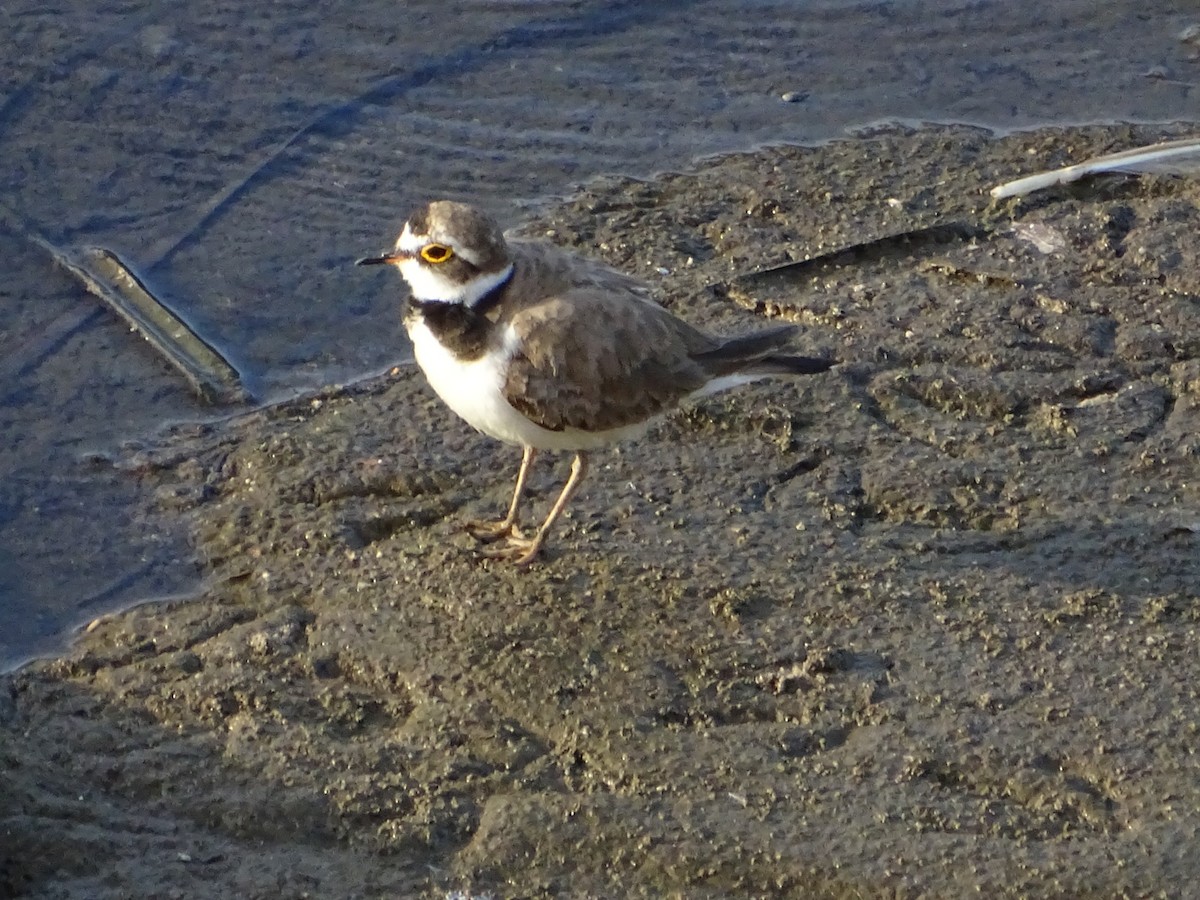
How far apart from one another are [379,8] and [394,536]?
3.65 metres

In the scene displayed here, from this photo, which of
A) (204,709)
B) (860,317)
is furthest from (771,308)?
(204,709)

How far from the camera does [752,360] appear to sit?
4996 mm

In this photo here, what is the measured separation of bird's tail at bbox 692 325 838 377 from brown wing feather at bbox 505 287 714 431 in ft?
0.14

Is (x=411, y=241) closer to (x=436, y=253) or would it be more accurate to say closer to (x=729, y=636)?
(x=436, y=253)

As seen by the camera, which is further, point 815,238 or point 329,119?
point 329,119

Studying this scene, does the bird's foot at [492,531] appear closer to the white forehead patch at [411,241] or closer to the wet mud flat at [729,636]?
the wet mud flat at [729,636]

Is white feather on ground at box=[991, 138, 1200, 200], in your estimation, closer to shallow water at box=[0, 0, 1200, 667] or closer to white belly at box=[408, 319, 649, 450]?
shallow water at box=[0, 0, 1200, 667]

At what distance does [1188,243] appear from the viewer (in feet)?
19.4

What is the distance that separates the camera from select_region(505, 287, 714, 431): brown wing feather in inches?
184

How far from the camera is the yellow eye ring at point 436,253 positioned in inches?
189

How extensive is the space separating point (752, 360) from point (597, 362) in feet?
1.71

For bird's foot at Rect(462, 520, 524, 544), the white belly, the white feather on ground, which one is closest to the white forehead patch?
the white belly

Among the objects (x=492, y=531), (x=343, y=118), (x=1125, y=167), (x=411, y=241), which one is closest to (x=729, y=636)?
(x=492, y=531)

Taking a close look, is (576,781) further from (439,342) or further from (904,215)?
(904,215)
